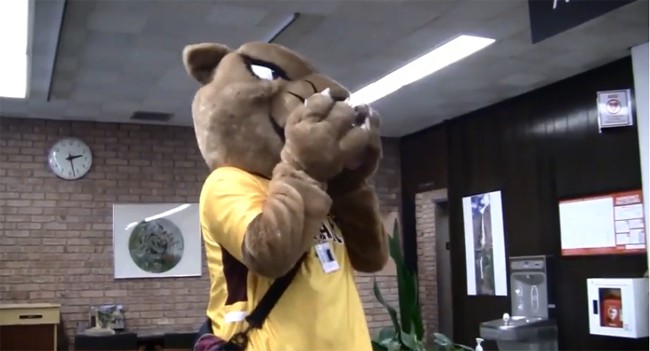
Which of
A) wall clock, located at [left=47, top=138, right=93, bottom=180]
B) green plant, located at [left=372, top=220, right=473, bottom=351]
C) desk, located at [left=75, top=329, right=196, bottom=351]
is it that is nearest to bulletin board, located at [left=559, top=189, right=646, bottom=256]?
green plant, located at [left=372, top=220, right=473, bottom=351]

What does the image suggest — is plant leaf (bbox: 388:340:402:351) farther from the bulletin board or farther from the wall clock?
the wall clock

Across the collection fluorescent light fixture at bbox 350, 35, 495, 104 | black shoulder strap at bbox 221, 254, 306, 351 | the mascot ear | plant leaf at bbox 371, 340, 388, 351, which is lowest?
plant leaf at bbox 371, 340, 388, 351

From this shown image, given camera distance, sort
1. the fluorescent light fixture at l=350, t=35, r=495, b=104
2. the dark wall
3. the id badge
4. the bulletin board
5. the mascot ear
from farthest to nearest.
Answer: the dark wall, the bulletin board, the fluorescent light fixture at l=350, t=35, r=495, b=104, the mascot ear, the id badge

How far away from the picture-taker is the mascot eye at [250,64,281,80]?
1688mm

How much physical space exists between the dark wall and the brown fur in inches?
155

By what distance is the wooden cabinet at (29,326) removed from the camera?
6.21m

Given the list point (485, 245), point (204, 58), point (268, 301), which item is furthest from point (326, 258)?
point (485, 245)

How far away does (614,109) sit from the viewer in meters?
5.24

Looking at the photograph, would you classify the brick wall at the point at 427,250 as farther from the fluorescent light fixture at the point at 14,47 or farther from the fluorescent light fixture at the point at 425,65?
the fluorescent light fixture at the point at 14,47

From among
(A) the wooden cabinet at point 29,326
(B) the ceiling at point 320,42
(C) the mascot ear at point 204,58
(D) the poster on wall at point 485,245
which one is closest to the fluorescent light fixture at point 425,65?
(B) the ceiling at point 320,42

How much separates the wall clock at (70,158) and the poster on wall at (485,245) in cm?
380

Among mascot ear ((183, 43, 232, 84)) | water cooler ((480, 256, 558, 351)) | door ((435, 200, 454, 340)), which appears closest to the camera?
mascot ear ((183, 43, 232, 84))

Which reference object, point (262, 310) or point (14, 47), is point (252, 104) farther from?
point (14, 47)

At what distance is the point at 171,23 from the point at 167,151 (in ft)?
10.7
